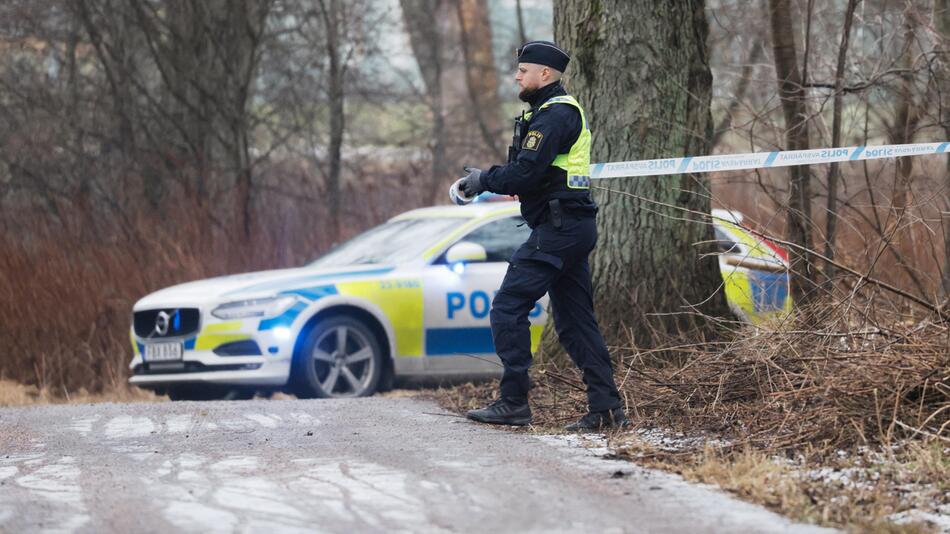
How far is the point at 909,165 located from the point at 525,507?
208 inches

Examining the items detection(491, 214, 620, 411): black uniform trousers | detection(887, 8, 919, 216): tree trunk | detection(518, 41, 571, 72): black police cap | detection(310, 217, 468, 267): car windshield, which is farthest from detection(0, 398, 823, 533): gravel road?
detection(887, 8, 919, 216): tree trunk

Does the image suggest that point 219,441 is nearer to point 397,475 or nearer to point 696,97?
point 397,475

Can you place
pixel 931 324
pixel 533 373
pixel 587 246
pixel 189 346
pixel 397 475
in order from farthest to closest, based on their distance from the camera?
pixel 189 346 < pixel 533 373 < pixel 587 246 < pixel 931 324 < pixel 397 475

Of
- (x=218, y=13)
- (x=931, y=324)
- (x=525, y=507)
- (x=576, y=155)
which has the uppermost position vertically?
(x=218, y=13)

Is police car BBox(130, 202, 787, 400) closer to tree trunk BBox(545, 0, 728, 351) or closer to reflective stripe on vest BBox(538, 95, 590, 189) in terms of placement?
tree trunk BBox(545, 0, 728, 351)

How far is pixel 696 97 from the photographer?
8.93 m

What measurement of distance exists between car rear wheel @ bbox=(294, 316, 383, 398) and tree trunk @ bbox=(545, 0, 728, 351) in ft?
6.42

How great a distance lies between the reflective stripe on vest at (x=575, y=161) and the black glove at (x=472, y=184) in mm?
347

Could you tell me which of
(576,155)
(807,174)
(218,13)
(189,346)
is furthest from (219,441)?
(218,13)

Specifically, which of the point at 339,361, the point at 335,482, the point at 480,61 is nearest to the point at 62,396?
the point at 339,361

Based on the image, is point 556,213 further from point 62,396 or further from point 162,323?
point 62,396

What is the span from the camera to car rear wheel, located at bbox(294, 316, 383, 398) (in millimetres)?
10250

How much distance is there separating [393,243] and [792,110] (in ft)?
9.94

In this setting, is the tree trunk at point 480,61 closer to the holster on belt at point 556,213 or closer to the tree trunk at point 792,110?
the tree trunk at point 792,110
